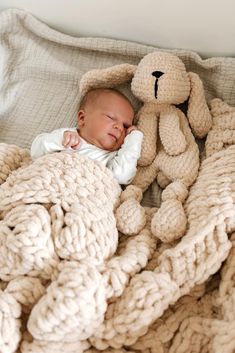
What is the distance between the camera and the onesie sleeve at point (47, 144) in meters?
1.19

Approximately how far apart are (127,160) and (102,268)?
0.32m

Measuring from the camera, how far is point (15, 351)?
0.87 metres

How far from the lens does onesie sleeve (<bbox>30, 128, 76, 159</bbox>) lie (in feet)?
3.90

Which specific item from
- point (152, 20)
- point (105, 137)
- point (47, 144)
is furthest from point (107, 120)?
point (152, 20)


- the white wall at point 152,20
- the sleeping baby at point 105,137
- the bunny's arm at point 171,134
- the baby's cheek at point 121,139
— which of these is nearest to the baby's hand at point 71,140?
the sleeping baby at point 105,137

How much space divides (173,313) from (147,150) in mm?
426

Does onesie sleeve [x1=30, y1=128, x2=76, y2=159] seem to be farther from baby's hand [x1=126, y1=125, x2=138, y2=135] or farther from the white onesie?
baby's hand [x1=126, y1=125, x2=138, y2=135]

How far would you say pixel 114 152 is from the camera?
1239 mm

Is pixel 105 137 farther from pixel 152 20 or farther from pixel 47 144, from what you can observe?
pixel 152 20

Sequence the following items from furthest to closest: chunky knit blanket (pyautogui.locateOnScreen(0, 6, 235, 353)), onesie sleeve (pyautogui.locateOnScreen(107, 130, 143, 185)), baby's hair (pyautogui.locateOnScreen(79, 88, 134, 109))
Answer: baby's hair (pyautogui.locateOnScreen(79, 88, 134, 109)) < onesie sleeve (pyautogui.locateOnScreen(107, 130, 143, 185)) < chunky knit blanket (pyautogui.locateOnScreen(0, 6, 235, 353))

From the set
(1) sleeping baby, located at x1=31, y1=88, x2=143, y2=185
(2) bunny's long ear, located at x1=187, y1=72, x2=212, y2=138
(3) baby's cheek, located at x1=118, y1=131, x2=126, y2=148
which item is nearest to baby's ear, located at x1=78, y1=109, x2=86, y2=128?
(1) sleeping baby, located at x1=31, y1=88, x2=143, y2=185

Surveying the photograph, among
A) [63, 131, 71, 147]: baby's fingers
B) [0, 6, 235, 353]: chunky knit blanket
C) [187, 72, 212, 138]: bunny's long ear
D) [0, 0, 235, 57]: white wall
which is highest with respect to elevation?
[0, 0, 235, 57]: white wall

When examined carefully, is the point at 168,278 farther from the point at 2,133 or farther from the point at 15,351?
the point at 2,133

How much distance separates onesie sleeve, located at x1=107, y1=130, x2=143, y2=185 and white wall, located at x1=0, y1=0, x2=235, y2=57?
33cm
